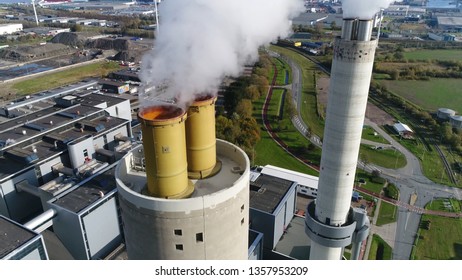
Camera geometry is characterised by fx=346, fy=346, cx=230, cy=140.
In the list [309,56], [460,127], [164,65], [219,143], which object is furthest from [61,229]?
[309,56]

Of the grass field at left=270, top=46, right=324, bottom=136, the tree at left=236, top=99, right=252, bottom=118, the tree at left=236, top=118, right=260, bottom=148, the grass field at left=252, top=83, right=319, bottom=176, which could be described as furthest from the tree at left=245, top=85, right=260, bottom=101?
the tree at left=236, top=118, right=260, bottom=148

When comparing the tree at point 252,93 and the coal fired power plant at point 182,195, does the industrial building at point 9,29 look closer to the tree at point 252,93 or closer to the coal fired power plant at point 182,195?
the tree at point 252,93

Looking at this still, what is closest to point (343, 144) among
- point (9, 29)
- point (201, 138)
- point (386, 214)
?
point (201, 138)

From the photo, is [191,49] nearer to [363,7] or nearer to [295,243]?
[363,7]

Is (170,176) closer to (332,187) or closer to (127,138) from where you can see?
(332,187)

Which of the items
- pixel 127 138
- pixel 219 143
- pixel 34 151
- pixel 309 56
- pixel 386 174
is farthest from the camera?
pixel 309 56

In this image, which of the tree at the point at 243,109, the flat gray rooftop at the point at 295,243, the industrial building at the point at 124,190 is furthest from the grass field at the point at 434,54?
the flat gray rooftop at the point at 295,243
